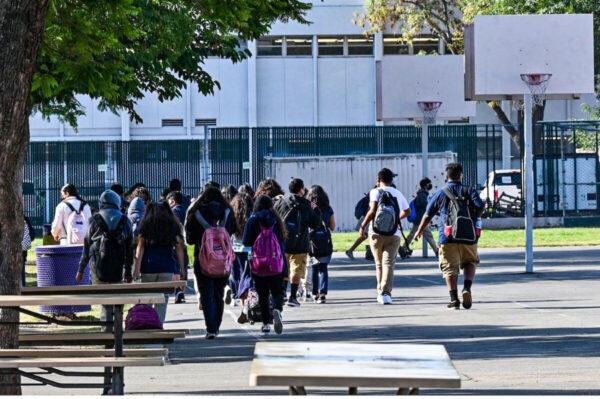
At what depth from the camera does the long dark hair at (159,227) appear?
17281mm

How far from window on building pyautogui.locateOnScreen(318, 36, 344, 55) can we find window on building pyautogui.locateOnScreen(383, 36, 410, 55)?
75.9 inches

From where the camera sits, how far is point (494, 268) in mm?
28938

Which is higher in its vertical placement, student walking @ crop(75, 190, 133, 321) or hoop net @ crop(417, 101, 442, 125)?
hoop net @ crop(417, 101, 442, 125)

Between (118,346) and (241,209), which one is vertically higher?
(241,209)

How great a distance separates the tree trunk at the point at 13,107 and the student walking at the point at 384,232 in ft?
36.6

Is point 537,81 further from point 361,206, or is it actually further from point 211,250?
point 211,250

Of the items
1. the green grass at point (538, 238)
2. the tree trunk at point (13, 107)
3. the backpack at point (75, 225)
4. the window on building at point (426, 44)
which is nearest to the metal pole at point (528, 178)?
the backpack at point (75, 225)

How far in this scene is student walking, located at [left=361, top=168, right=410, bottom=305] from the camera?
2080cm

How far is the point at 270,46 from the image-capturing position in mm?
65500

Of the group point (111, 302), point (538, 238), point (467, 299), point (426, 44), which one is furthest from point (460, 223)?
point (426, 44)

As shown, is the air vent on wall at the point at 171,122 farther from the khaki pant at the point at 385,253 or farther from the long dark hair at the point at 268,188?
the long dark hair at the point at 268,188

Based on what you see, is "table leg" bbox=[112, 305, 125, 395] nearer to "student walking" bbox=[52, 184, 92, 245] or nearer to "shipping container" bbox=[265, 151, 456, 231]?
"student walking" bbox=[52, 184, 92, 245]

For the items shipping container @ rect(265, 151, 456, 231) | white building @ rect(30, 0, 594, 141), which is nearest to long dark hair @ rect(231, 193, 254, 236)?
shipping container @ rect(265, 151, 456, 231)

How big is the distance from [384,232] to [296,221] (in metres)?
1.18
